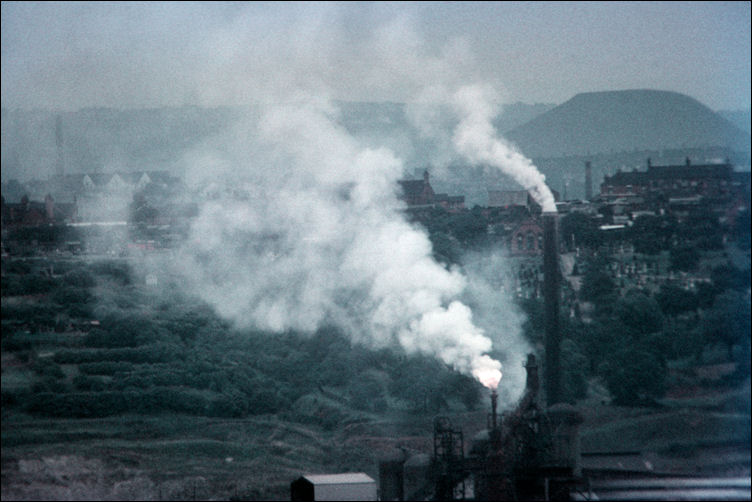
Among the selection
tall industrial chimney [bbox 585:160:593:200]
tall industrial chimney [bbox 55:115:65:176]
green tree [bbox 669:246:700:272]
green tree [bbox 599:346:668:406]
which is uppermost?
tall industrial chimney [bbox 55:115:65:176]

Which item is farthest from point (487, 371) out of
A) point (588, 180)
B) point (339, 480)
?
point (588, 180)

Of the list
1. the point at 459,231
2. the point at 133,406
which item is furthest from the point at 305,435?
the point at 459,231

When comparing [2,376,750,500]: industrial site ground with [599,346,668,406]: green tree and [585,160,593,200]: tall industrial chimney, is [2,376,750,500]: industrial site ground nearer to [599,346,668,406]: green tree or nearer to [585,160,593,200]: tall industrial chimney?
[599,346,668,406]: green tree

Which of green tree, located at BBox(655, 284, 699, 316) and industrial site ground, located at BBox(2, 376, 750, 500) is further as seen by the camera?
green tree, located at BBox(655, 284, 699, 316)

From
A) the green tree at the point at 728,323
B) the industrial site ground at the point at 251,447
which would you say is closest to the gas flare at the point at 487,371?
the industrial site ground at the point at 251,447

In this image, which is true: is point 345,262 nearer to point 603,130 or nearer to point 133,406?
point 133,406

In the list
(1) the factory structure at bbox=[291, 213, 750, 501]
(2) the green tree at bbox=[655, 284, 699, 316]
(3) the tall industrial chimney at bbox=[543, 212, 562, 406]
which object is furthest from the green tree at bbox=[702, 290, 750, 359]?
(1) the factory structure at bbox=[291, 213, 750, 501]

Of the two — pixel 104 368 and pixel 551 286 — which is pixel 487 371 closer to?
pixel 551 286
